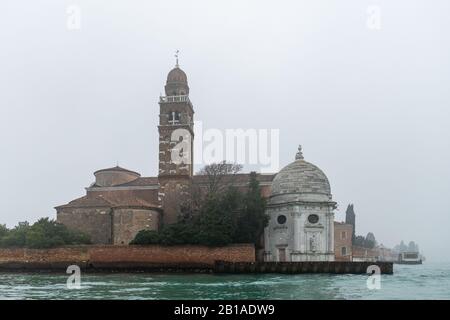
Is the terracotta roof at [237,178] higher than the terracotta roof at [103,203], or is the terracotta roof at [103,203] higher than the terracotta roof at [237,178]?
the terracotta roof at [237,178]

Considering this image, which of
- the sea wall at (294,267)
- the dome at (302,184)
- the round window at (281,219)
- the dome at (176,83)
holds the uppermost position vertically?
the dome at (176,83)

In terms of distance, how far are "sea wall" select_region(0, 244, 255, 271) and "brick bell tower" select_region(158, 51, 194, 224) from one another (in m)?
8.12

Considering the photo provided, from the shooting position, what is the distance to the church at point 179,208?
46.0 m

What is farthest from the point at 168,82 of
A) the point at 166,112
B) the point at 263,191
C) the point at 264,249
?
the point at 264,249

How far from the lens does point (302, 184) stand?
157 ft

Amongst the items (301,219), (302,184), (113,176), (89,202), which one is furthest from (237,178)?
(89,202)

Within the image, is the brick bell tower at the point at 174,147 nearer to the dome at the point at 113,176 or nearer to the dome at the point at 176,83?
the dome at the point at 176,83

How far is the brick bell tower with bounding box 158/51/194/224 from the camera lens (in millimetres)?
49000

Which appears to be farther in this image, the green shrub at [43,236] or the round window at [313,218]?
the round window at [313,218]

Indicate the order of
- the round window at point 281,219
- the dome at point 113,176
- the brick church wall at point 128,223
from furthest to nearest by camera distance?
the dome at point 113,176, the round window at point 281,219, the brick church wall at point 128,223

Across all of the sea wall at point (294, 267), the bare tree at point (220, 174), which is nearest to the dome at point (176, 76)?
the bare tree at point (220, 174)

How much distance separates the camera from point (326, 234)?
47.7m

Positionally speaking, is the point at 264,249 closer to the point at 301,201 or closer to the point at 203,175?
the point at 301,201

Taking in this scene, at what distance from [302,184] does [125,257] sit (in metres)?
16.8
